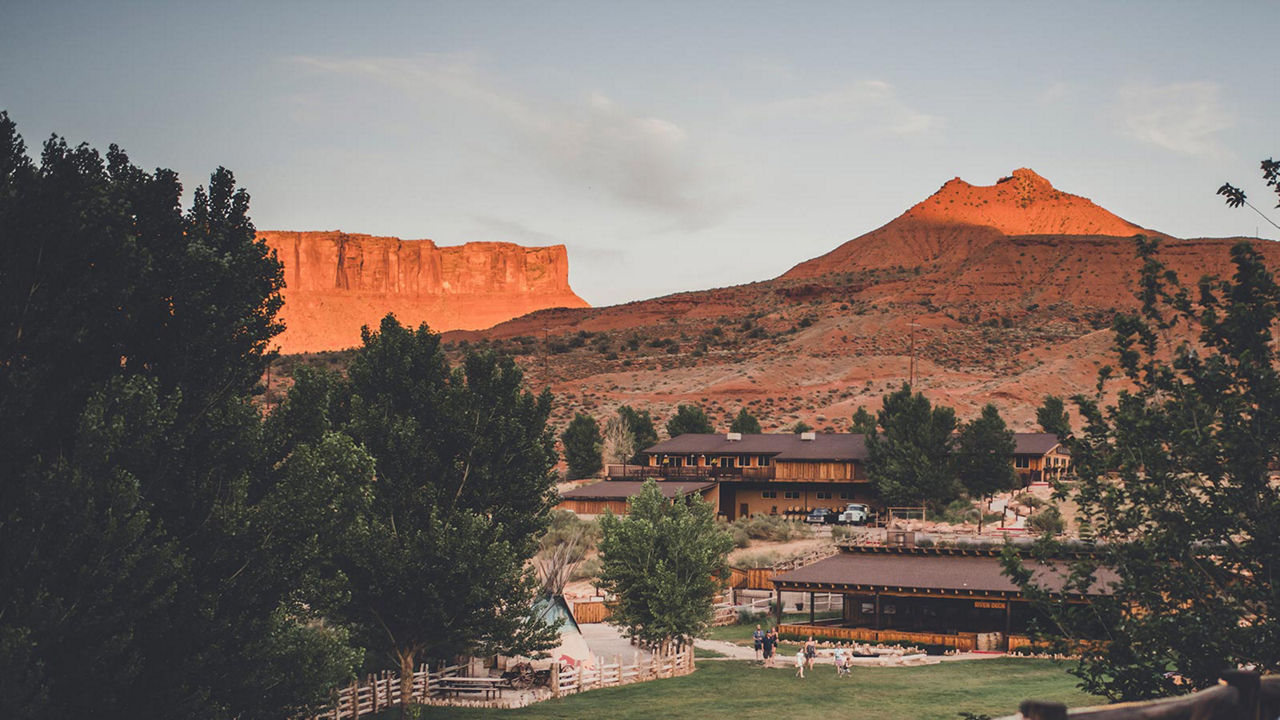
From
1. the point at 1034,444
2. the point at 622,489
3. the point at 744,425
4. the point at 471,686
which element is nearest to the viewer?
the point at 471,686

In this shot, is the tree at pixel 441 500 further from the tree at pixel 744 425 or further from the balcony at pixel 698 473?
the tree at pixel 744 425

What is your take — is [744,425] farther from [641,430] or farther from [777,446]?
[777,446]

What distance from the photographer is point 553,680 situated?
32.1m

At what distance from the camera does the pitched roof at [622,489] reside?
6644cm

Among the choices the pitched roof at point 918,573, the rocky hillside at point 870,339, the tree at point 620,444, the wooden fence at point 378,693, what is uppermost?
the rocky hillside at point 870,339

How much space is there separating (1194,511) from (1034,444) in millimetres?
71321

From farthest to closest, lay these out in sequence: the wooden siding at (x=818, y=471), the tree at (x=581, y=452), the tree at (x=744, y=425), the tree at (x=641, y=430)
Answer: the tree at (x=744, y=425)
the tree at (x=641, y=430)
the tree at (x=581, y=452)
the wooden siding at (x=818, y=471)

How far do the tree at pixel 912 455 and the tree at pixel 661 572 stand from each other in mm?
32537

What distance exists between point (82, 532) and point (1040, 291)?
169495 mm

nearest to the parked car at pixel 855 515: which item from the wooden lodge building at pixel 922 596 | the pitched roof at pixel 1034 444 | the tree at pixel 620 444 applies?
the pitched roof at pixel 1034 444

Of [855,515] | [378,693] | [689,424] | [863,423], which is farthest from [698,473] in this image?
[378,693]

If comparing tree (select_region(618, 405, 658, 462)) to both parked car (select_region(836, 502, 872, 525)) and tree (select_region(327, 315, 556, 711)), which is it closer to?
parked car (select_region(836, 502, 872, 525))

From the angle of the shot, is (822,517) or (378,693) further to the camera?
(822,517)

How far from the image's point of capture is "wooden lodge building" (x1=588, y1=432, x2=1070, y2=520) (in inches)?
2891
